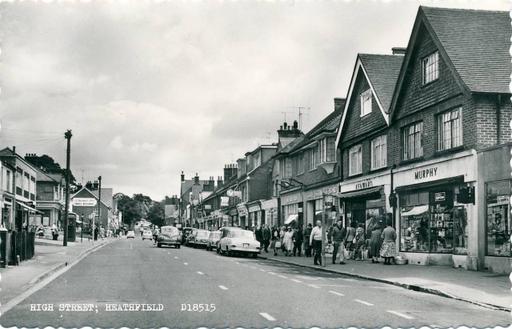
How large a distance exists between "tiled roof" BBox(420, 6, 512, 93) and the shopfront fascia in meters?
2.62

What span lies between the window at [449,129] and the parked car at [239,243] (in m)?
12.5

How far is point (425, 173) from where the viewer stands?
2552 centimetres

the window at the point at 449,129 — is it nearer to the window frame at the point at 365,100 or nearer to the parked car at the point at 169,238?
the window frame at the point at 365,100

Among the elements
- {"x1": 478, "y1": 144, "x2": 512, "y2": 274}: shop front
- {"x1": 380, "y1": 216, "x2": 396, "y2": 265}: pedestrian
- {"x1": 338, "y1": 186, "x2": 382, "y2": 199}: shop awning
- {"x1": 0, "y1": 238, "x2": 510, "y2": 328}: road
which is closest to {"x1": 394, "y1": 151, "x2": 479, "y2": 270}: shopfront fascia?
{"x1": 478, "y1": 144, "x2": 512, "y2": 274}: shop front

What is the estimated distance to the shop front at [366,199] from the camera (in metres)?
29.8

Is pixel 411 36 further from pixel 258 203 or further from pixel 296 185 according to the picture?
pixel 258 203

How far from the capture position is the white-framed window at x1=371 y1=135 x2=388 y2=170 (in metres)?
30.2

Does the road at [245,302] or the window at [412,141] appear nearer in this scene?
the road at [245,302]

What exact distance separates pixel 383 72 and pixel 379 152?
12.4 ft

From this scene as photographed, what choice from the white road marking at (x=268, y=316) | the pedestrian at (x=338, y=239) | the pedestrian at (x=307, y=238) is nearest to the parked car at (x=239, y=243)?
the pedestrian at (x=307, y=238)

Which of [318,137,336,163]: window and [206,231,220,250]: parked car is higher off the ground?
[318,137,336,163]: window

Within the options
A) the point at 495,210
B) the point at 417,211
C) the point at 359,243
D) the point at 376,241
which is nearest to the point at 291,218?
the point at 359,243

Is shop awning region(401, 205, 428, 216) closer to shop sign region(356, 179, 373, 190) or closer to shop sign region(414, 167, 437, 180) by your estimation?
shop sign region(414, 167, 437, 180)

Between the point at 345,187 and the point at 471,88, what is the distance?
45.1 ft
